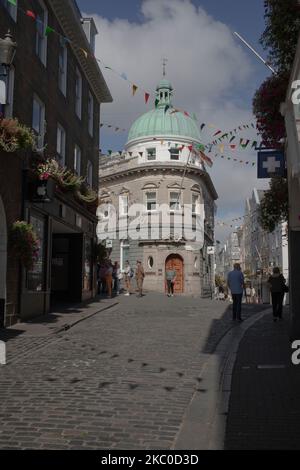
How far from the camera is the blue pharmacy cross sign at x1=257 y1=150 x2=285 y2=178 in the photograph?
37.4ft

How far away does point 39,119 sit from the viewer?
51.4 feet

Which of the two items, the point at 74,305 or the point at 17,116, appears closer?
the point at 17,116

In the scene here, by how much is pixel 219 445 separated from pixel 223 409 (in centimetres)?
125

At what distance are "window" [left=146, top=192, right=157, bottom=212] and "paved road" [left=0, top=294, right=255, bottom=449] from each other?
1104 inches

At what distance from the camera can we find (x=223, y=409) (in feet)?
19.8

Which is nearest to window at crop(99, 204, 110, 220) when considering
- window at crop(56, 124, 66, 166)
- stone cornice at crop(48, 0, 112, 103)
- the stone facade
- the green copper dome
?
the stone facade

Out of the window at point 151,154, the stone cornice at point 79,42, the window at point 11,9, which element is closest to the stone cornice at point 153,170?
the window at point 151,154

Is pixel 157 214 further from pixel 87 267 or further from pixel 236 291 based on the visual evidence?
pixel 236 291

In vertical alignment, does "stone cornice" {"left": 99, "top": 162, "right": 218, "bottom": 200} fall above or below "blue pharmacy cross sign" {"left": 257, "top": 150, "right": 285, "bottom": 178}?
above

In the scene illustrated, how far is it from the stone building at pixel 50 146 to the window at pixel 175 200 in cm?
1658

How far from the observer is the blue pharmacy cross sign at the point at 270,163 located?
37.4 feet

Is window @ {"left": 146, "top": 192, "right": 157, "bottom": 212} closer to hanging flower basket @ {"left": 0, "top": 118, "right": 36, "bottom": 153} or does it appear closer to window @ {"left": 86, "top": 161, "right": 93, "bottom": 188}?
window @ {"left": 86, "top": 161, "right": 93, "bottom": 188}

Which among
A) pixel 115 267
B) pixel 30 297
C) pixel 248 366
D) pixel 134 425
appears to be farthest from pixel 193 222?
pixel 134 425
